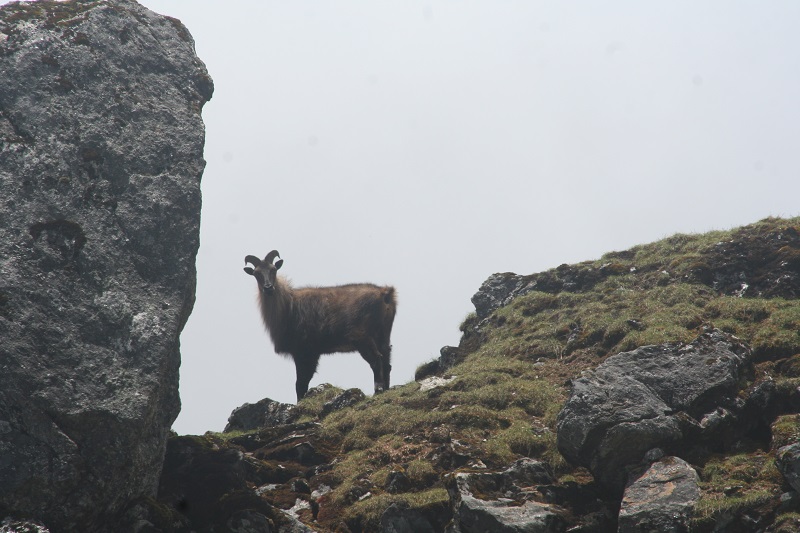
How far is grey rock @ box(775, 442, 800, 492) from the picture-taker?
919 centimetres

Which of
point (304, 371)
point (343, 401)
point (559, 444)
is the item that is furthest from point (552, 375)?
point (304, 371)

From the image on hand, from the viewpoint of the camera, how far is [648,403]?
1138cm

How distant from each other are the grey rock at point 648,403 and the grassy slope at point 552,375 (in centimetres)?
56

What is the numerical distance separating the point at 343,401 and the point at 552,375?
4.98m

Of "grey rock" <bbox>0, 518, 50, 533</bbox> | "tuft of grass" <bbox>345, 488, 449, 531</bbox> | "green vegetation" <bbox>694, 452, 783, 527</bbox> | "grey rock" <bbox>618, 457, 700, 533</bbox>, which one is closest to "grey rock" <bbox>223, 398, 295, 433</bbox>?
"tuft of grass" <bbox>345, 488, 449, 531</bbox>

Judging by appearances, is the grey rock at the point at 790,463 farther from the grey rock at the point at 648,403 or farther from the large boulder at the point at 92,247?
the large boulder at the point at 92,247

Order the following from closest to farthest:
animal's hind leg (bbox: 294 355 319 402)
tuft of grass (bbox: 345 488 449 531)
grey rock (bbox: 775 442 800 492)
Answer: grey rock (bbox: 775 442 800 492) < tuft of grass (bbox: 345 488 449 531) < animal's hind leg (bbox: 294 355 319 402)

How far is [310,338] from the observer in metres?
22.8

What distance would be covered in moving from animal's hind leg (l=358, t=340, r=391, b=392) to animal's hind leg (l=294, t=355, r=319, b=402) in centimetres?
157

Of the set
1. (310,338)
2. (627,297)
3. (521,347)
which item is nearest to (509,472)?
(521,347)

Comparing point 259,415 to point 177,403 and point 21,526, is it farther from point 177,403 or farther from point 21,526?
point 21,526

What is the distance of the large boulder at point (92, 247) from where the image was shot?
9.47 m

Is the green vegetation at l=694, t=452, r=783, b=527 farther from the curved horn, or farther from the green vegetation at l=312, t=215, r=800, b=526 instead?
the curved horn

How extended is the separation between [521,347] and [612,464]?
8.06 m
